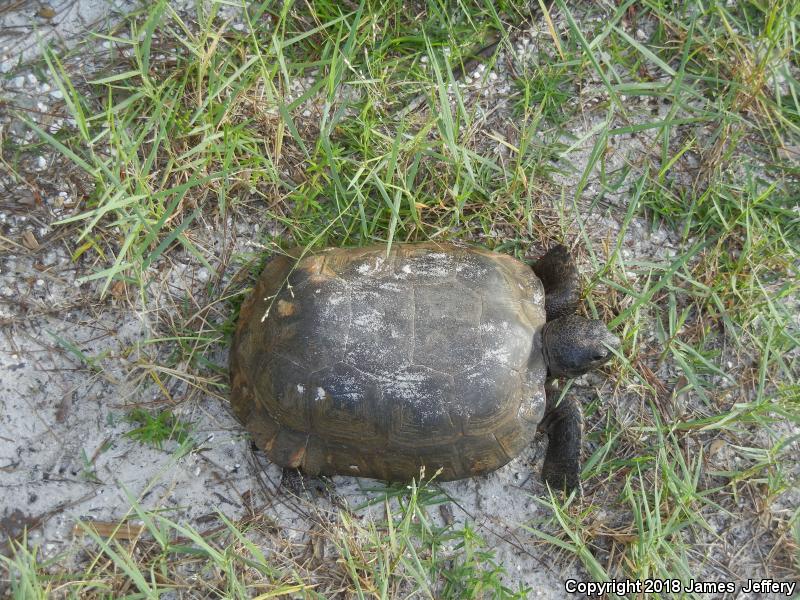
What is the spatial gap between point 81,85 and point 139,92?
0.53 metres

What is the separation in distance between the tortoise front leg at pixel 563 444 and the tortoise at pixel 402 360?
1 cm

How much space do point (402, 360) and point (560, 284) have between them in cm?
105

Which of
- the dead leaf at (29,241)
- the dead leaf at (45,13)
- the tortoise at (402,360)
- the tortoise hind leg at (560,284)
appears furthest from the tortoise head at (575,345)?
the dead leaf at (45,13)

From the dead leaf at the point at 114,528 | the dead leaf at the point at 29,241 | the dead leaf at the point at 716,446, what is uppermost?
the dead leaf at the point at 29,241

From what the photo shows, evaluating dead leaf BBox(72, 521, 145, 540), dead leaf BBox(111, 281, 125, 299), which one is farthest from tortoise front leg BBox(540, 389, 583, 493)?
dead leaf BBox(111, 281, 125, 299)

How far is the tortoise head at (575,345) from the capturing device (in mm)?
3000

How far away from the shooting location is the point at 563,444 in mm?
3148

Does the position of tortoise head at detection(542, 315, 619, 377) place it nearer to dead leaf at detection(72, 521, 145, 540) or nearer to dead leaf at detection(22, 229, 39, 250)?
dead leaf at detection(72, 521, 145, 540)

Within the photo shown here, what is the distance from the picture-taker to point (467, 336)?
9.08 feet

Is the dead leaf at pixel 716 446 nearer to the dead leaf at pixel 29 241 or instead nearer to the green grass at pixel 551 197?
the green grass at pixel 551 197

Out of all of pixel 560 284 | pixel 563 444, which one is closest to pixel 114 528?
pixel 563 444

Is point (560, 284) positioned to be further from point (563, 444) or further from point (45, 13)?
point (45, 13)

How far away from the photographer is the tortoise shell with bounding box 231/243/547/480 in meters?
2.71

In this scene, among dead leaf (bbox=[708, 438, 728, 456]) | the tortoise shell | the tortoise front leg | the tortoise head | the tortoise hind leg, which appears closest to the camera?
the tortoise shell
